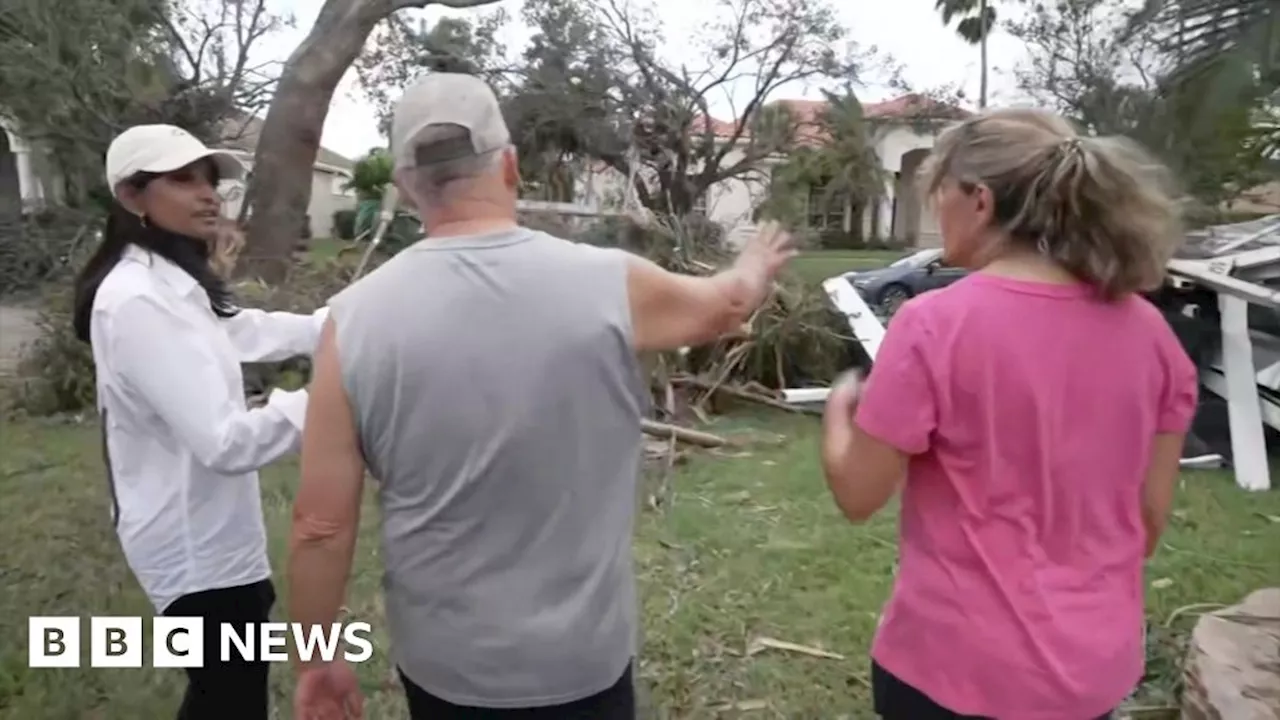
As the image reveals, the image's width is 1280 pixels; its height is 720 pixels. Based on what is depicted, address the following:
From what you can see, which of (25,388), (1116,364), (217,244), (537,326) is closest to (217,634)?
(217,244)

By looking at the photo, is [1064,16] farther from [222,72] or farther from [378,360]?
[378,360]

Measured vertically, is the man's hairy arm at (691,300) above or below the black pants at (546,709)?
above

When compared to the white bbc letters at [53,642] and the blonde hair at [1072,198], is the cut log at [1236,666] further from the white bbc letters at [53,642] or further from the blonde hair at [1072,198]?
→ the white bbc letters at [53,642]

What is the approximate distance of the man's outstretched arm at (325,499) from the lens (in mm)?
1657

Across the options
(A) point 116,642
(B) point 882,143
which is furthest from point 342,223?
(A) point 116,642

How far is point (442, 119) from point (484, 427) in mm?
452

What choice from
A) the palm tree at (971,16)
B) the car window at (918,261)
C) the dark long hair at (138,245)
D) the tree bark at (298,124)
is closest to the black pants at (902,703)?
the dark long hair at (138,245)

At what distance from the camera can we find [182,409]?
1971 mm

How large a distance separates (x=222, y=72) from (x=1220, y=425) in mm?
18022

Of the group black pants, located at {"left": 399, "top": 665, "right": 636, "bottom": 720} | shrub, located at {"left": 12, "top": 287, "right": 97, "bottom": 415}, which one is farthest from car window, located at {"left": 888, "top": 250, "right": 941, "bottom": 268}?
black pants, located at {"left": 399, "top": 665, "right": 636, "bottom": 720}

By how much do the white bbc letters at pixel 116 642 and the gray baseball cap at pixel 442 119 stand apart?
2.95 metres

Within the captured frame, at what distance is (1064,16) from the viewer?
27797 mm

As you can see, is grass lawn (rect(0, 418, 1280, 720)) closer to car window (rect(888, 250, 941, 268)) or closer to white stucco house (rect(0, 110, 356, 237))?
white stucco house (rect(0, 110, 356, 237))

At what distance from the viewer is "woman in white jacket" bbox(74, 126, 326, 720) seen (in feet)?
6.51
